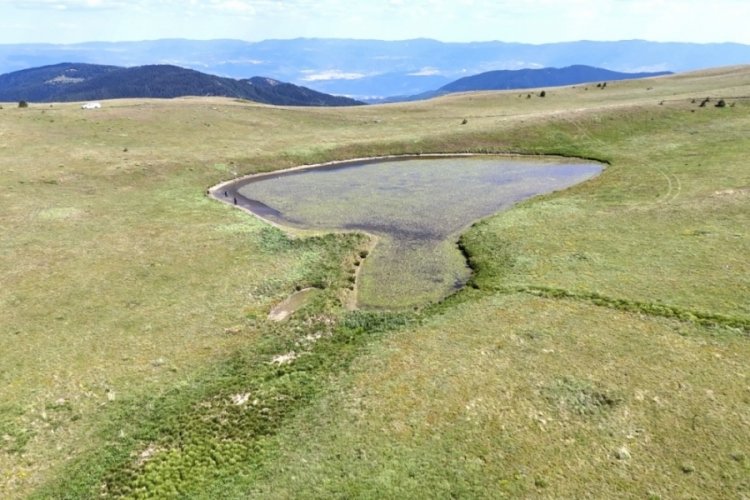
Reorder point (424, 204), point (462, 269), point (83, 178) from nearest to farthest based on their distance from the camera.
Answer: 1. point (462, 269)
2. point (424, 204)
3. point (83, 178)

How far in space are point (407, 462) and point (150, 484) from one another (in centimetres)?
1089

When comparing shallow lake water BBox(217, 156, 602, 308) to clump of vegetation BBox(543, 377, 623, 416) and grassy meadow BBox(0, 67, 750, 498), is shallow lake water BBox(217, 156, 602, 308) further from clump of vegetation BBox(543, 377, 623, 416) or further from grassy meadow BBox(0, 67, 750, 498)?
clump of vegetation BBox(543, 377, 623, 416)

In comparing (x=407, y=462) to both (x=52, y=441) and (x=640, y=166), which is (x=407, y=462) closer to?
(x=52, y=441)

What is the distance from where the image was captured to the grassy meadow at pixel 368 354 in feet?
66.3

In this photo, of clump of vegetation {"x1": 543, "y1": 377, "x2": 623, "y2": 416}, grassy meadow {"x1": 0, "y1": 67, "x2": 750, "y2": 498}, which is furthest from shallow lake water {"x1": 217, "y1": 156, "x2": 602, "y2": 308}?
clump of vegetation {"x1": 543, "y1": 377, "x2": 623, "y2": 416}

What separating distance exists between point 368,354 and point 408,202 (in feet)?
102

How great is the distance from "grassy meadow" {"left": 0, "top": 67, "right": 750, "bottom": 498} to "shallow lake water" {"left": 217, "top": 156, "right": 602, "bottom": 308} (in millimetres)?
2693

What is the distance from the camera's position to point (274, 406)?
80.2ft

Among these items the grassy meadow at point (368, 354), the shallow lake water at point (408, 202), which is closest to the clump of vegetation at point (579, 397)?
the grassy meadow at point (368, 354)

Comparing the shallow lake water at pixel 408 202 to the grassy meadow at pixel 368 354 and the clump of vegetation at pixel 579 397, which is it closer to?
the grassy meadow at pixel 368 354

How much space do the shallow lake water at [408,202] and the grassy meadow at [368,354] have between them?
269 centimetres

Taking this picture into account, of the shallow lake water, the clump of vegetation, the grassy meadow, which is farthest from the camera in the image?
the shallow lake water

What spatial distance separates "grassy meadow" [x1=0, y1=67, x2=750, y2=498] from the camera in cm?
2022

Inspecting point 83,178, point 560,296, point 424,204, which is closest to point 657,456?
point 560,296
